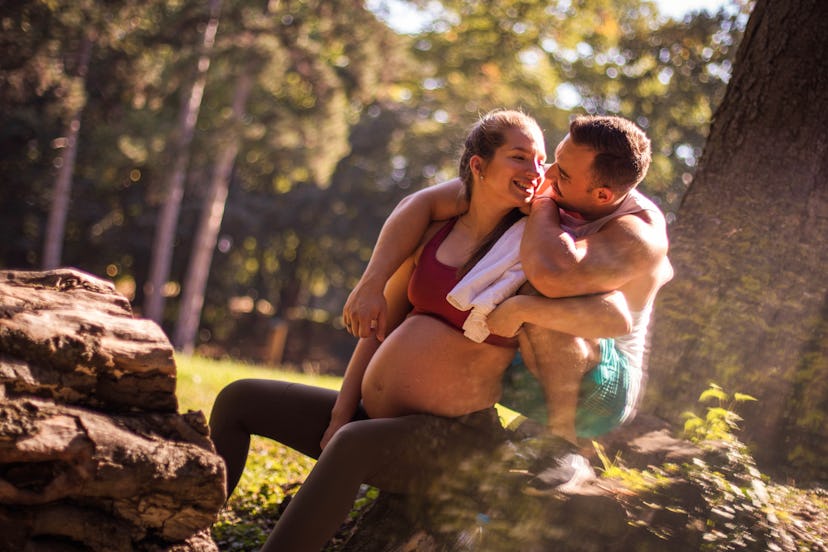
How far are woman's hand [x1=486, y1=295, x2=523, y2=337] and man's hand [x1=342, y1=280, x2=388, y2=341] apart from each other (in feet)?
1.53

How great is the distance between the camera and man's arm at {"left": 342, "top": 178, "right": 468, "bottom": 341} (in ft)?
9.70

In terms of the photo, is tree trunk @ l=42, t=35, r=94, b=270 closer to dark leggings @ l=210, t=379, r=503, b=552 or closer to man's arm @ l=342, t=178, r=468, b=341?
dark leggings @ l=210, t=379, r=503, b=552

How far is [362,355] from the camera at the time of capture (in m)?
3.05

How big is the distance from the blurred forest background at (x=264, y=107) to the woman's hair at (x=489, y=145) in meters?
8.65

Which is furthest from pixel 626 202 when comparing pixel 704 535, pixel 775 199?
pixel 775 199

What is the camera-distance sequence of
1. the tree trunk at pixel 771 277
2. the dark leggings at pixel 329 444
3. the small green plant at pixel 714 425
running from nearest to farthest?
the dark leggings at pixel 329 444
the small green plant at pixel 714 425
the tree trunk at pixel 771 277

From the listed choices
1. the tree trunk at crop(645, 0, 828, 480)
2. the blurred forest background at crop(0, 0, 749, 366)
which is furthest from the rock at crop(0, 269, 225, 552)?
the blurred forest background at crop(0, 0, 749, 366)

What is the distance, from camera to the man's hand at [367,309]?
295cm

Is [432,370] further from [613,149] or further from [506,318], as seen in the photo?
[613,149]

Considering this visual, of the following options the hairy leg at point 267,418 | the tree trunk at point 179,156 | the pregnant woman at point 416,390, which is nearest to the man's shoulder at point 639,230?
the pregnant woman at point 416,390

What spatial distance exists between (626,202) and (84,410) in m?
2.10

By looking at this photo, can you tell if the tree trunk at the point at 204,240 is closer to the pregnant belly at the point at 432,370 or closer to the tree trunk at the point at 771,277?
the tree trunk at the point at 771,277

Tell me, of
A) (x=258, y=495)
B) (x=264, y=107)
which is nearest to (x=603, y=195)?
(x=258, y=495)

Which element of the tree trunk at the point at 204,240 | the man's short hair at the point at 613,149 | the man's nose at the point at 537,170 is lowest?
the tree trunk at the point at 204,240
